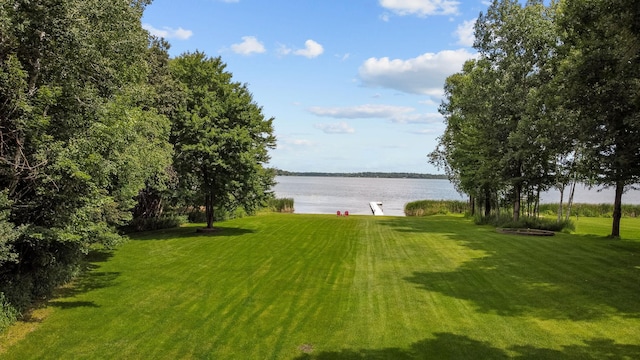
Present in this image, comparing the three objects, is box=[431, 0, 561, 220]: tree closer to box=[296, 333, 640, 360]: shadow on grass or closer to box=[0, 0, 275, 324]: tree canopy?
box=[296, 333, 640, 360]: shadow on grass

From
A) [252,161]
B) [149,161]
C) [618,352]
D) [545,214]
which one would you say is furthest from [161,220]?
[545,214]

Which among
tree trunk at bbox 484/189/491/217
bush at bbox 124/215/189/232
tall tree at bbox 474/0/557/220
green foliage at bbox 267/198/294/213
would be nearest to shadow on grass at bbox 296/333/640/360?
tall tree at bbox 474/0/557/220

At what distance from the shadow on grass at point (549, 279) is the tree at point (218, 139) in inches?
544

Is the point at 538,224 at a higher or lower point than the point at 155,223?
higher

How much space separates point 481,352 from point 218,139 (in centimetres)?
2119

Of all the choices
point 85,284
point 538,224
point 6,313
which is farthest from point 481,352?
point 538,224

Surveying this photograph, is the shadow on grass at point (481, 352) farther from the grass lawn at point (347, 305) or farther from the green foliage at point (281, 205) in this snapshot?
the green foliage at point (281, 205)

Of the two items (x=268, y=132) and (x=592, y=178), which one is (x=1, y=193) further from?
(x=592, y=178)

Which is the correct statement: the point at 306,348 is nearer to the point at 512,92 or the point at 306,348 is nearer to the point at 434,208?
the point at 512,92

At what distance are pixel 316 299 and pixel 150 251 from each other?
39.4ft

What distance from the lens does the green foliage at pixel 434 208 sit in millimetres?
54406

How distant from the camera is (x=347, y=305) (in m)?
12.8

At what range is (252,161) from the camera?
27016 mm

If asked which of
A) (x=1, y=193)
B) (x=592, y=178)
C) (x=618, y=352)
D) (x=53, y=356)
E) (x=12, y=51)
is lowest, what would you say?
(x=53, y=356)
